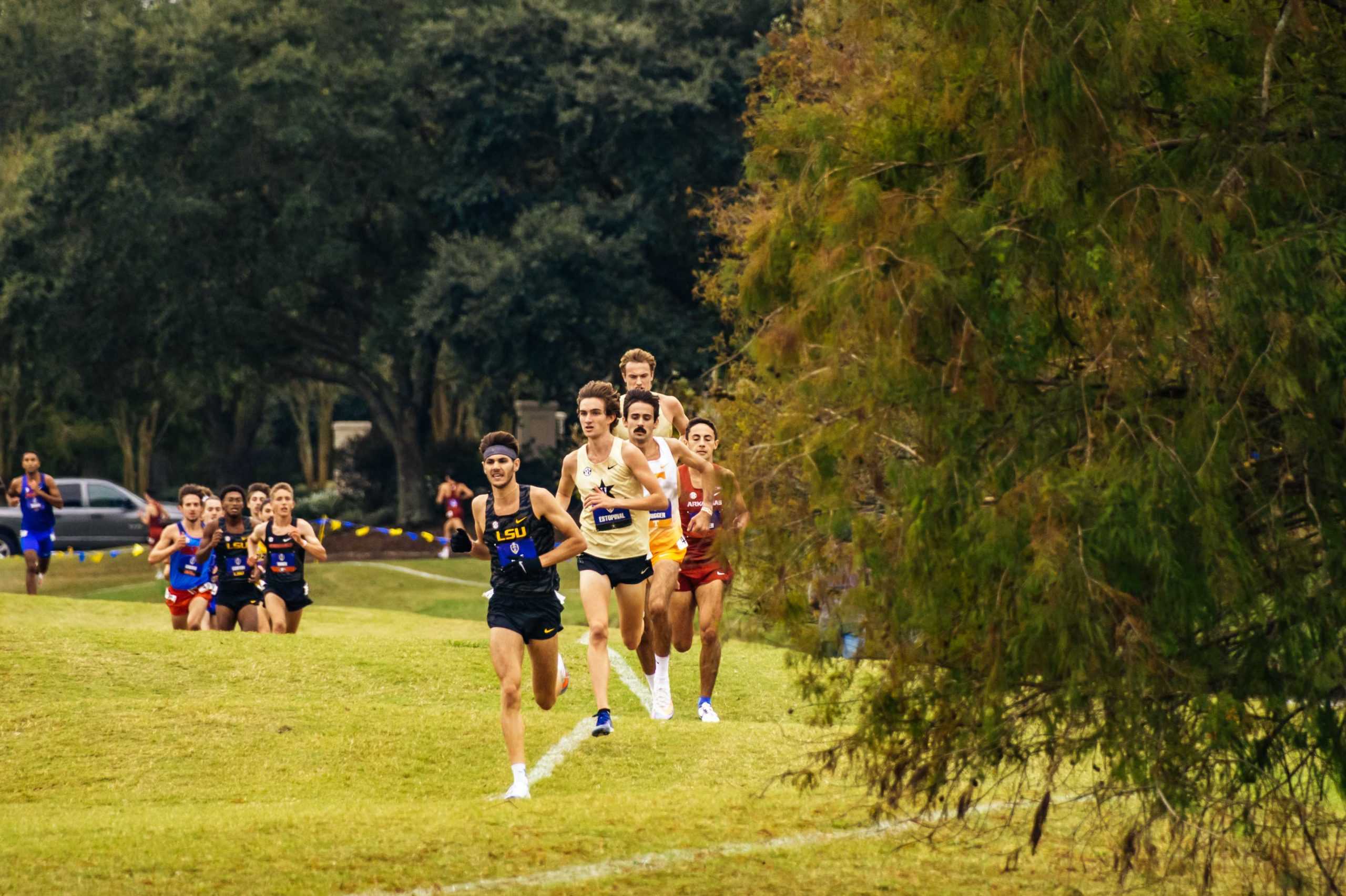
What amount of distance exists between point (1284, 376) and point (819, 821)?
460 centimetres

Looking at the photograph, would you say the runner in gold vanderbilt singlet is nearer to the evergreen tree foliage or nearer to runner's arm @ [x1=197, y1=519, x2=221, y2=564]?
the evergreen tree foliage

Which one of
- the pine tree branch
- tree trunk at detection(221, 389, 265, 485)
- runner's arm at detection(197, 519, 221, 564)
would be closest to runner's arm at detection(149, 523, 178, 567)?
runner's arm at detection(197, 519, 221, 564)

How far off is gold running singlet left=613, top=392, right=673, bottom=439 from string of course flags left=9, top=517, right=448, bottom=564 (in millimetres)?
13381

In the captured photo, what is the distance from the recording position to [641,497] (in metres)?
11.7

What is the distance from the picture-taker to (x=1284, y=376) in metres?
6.30

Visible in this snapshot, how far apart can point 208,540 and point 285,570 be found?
84cm

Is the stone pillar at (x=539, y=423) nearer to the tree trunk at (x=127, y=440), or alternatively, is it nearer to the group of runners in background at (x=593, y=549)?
the tree trunk at (x=127, y=440)

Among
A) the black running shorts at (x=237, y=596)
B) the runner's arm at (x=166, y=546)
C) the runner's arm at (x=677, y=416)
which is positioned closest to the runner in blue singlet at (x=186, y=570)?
the runner's arm at (x=166, y=546)

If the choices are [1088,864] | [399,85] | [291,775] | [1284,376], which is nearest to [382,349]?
[399,85]

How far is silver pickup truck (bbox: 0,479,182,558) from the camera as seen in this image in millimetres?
41375

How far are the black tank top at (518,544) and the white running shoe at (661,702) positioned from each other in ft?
9.69

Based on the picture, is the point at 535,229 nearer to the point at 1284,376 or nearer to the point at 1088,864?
the point at 1088,864

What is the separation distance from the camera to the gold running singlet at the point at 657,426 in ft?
39.4

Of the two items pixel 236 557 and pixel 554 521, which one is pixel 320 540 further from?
pixel 554 521
